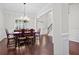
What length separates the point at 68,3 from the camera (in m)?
1.57

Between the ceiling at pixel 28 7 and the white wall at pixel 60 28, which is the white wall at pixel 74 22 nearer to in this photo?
the white wall at pixel 60 28

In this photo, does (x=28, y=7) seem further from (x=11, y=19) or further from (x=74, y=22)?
(x=74, y=22)

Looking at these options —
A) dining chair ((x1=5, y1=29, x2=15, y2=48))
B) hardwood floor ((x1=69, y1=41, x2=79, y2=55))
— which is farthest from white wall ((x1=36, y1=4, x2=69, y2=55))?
dining chair ((x1=5, y1=29, x2=15, y2=48))

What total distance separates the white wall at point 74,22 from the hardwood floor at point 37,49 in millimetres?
Result: 357

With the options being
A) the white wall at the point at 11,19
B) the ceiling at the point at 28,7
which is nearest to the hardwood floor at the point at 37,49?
the white wall at the point at 11,19

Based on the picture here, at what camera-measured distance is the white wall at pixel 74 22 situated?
1.53 m

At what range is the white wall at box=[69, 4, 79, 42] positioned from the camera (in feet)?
5.02

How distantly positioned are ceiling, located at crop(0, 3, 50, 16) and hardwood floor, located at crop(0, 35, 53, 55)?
0.41 m

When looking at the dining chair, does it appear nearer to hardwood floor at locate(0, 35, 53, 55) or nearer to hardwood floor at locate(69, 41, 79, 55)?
hardwood floor at locate(0, 35, 53, 55)

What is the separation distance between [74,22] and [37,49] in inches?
27.9
